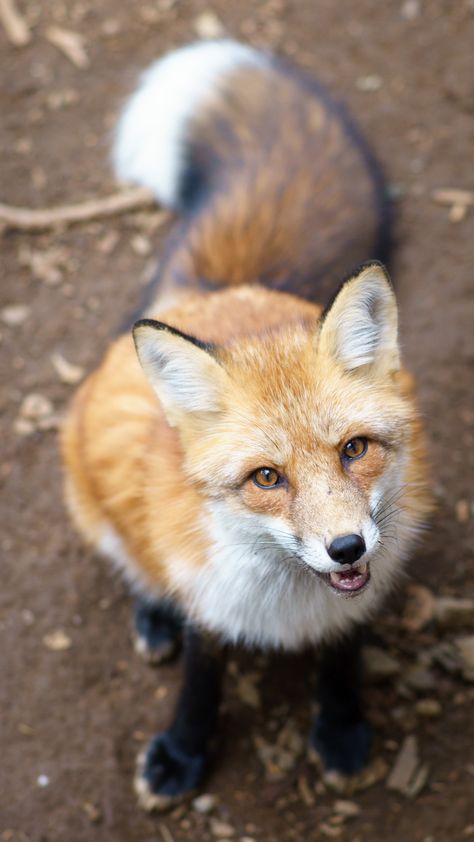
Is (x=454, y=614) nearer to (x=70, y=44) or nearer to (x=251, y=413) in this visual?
(x=251, y=413)

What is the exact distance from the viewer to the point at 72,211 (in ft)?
16.9

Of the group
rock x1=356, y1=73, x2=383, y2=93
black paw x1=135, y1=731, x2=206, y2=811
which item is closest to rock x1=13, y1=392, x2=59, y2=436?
black paw x1=135, y1=731, x2=206, y2=811

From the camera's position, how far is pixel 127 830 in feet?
10.3

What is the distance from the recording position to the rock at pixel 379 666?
340cm

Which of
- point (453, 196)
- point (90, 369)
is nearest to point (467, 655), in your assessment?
point (90, 369)

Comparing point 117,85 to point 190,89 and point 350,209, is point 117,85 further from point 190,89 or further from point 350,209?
point 350,209

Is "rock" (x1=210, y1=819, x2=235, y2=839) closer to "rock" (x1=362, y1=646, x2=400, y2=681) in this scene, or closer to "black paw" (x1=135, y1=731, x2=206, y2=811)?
"black paw" (x1=135, y1=731, x2=206, y2=811)

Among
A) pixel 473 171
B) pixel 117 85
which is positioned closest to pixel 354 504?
pixel 473 171

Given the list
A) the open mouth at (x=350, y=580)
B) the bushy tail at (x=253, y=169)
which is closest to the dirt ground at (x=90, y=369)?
the bushy tail at (x=253, y=169)

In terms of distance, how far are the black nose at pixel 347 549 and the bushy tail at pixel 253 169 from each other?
5.24 ft

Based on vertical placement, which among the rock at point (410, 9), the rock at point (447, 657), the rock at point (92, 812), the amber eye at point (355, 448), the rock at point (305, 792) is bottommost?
the rock at point (92, 812)

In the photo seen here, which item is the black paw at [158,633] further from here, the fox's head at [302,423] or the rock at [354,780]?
the fox's head at [302,423]

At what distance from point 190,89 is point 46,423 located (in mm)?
1857

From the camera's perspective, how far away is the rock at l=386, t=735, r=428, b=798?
3125 mm
